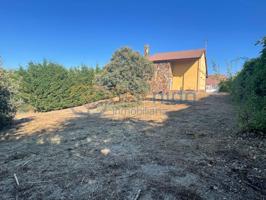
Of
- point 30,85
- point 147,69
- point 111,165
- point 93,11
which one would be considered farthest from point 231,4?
point 30,85

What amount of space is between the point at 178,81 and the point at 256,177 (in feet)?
65.5

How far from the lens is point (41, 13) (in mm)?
11633

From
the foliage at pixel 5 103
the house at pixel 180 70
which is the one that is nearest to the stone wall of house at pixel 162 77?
the house at pixel 180 70

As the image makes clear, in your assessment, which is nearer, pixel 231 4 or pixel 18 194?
pixel 18 194

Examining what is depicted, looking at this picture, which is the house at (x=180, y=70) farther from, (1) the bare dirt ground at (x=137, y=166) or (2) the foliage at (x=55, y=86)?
(1) the bare dirt ground at (x=137, y=166)

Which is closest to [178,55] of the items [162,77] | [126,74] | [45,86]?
[162,77]

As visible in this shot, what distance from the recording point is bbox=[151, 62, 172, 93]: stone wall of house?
1823 cm

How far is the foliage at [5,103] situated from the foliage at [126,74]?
4.95 meters

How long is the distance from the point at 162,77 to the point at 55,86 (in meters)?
10.9

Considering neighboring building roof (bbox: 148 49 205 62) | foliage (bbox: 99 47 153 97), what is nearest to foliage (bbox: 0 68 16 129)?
foliage (bbox: 99 47 153 97)

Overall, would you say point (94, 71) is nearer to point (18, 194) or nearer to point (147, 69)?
point (147, 69)

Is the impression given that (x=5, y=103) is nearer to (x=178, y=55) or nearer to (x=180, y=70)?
(x=180, y=70)

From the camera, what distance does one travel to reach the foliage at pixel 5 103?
6493 millimetres

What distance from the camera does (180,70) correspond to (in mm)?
21406
